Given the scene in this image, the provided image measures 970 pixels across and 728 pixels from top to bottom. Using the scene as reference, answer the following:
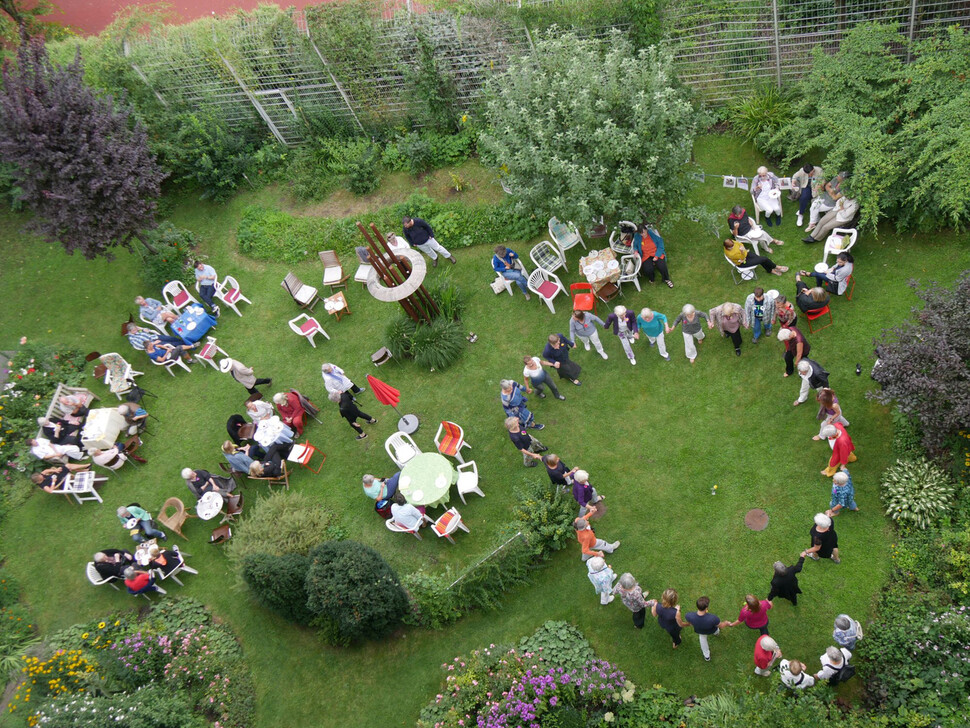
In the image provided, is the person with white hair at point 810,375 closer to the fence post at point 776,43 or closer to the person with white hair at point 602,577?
the person with white hair at point 602,577

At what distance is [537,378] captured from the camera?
500 inches

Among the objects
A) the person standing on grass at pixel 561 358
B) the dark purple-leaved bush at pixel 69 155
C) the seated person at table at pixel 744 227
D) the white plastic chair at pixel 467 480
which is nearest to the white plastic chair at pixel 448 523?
the white plastic chair at pixel 467 480

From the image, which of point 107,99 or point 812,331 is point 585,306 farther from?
point 107,99

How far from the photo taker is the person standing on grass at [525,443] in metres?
11.7

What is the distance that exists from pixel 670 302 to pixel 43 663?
12687 mm

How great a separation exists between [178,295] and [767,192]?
44.1 feet

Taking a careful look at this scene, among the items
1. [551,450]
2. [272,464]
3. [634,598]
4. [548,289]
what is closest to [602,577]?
[634,598]

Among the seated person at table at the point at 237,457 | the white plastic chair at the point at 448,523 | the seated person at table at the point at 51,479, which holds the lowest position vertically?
the white plastic chair at the point at 448,523

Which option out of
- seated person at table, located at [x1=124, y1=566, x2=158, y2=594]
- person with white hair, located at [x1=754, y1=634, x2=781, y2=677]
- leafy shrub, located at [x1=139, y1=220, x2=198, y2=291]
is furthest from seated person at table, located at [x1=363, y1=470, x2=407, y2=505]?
leafy shrub, located at [x1=139, y1=220, x2=198, y2=291]

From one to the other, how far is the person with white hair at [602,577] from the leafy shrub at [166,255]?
41.6 ft

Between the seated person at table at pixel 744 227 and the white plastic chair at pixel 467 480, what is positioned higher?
the seated person at table at pixel 744 227

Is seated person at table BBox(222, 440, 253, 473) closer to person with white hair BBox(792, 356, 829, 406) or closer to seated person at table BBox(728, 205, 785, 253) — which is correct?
person with white hair BBox(792, 356, 829, 406)

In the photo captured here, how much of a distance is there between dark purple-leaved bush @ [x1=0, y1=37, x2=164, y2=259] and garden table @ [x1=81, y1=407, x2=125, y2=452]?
402cm

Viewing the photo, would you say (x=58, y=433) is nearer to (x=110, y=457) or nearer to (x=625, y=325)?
(x=110, y=457)
